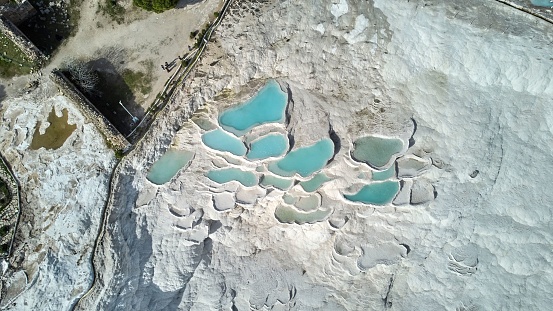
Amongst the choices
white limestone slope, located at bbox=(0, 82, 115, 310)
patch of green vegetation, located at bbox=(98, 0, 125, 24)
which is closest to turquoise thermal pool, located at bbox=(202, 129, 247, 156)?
white limestone slope, located at bbox=(0, 82, 115, 310)

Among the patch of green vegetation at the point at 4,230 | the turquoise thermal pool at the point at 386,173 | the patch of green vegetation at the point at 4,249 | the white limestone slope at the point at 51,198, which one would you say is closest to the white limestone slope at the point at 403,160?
the turquoise thermal pool at the point at 386,173

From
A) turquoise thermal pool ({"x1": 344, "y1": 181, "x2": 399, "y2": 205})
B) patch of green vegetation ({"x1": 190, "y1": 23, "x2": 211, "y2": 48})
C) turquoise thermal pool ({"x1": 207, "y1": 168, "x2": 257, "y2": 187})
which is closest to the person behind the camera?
turquoise thermal pool ({"x1": 344, "y1": 181, "x2": 399, "y2": 205})

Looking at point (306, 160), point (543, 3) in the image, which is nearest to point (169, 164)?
point (306, 160)

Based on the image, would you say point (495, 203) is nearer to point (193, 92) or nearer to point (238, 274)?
point (238, 274)

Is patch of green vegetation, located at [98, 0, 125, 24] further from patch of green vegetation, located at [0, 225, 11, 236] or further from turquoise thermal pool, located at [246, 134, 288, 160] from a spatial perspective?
patch of green vegetation, located at [0, 225, 11, 236]

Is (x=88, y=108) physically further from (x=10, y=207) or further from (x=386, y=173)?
(x=386, y=173)

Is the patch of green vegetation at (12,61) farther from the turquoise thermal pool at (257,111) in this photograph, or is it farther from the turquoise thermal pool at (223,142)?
the turquoise thermal pool at (257,111)
